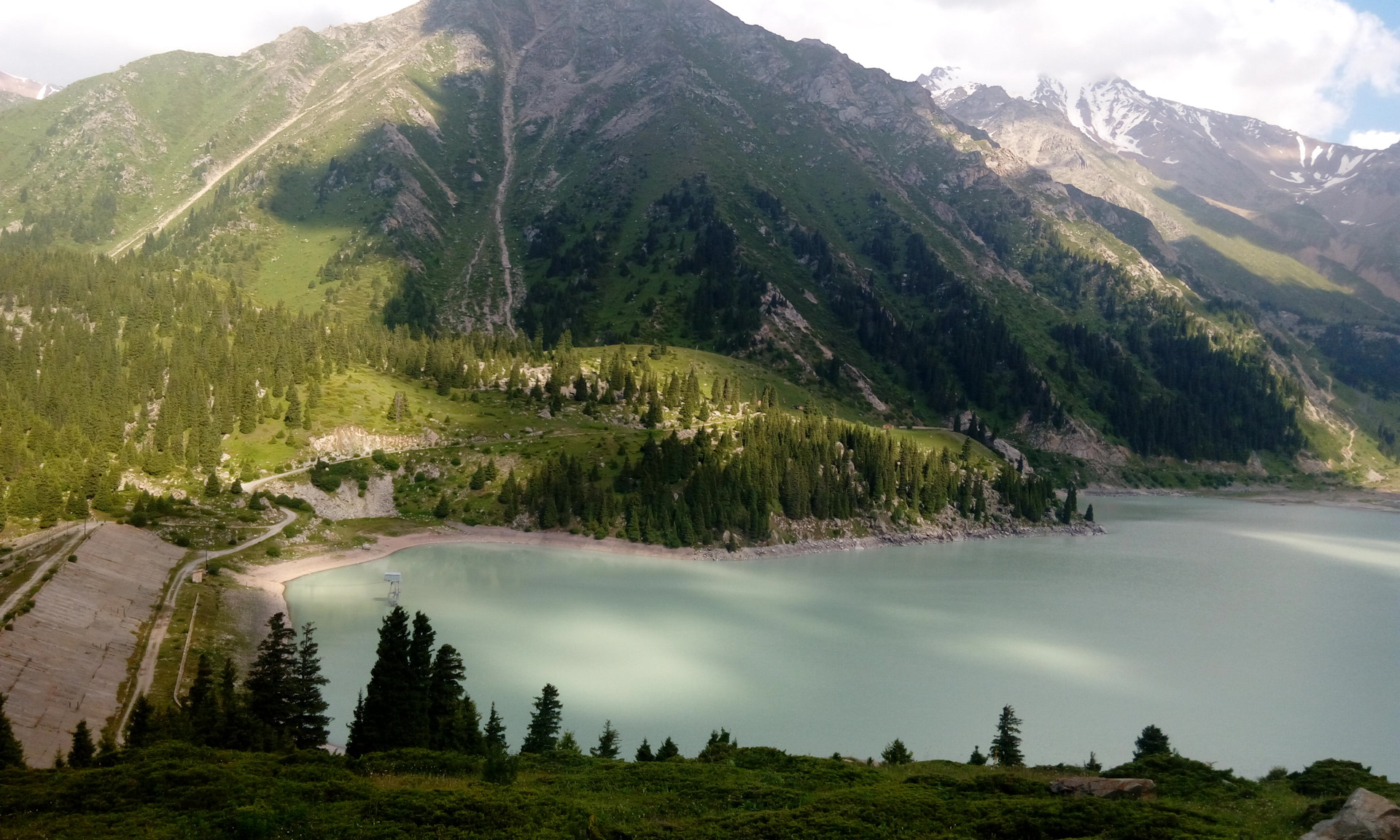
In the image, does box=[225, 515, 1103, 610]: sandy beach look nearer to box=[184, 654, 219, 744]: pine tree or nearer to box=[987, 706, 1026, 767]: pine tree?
box=[184, 654, 219, 744]: pine tree

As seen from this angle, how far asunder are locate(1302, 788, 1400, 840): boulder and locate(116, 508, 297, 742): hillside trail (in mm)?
49869

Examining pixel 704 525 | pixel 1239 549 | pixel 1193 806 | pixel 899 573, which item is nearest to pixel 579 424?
pixel 704 525

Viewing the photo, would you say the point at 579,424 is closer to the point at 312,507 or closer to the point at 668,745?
the point at 312,507

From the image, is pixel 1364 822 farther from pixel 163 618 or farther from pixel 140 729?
pixel 163 618

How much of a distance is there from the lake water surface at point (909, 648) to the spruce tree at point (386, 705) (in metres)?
7.73

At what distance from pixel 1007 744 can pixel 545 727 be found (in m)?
24.4

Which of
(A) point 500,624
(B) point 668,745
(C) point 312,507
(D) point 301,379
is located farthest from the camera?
(D) point 301,379

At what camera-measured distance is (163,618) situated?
60.2 meters

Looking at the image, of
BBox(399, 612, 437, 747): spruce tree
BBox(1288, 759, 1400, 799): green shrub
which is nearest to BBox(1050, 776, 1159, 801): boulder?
BBox(1288, 759, 1400, 799): green shrub

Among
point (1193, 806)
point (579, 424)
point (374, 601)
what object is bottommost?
point (374, 601)

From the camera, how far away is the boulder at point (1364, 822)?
18453mm

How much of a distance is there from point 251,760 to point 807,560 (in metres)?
83.5

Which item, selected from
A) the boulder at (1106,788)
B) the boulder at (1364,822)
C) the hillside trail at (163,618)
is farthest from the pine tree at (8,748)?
the boulder at (1364,822)

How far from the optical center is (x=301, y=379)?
4656 inches
